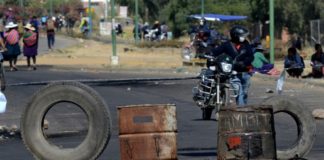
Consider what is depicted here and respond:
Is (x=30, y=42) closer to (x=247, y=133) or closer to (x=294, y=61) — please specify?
(x=294, y=61)

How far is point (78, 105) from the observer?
1024 cm

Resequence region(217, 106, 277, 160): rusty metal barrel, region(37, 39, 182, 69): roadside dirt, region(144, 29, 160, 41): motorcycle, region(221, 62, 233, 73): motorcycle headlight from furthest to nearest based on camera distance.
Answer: region(144, 29, 160, 41): motorcycle < region(37, 39, 182, 69): roadside dirt < region(221, 62, 233, 73): motorcycle headlight < region(217, 106, 277, 160): rusty metal barrel

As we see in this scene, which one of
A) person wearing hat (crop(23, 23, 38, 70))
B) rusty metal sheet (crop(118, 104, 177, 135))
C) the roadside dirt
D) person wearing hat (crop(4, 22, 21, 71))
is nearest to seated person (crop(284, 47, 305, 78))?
the roadside dirt

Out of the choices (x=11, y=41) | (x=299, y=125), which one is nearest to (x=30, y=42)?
(x=11, y=41)

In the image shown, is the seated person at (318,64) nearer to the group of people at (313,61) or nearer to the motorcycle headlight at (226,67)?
the group of people at (313,61)

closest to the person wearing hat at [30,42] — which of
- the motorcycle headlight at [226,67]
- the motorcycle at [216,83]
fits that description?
the motorcycle at [216,83]

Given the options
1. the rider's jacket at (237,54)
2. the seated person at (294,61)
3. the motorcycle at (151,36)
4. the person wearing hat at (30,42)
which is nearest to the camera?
the rider's jacket at (237,54)

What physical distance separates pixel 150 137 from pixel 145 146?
0.11m

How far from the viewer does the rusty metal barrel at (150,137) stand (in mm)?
9984

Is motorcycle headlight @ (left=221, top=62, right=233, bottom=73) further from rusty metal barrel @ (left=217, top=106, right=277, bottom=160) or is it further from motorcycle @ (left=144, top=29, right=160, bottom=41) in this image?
motorcycle @ (left=144, top=29, right=160, bottom=41)

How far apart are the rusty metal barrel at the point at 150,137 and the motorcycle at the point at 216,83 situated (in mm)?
4028

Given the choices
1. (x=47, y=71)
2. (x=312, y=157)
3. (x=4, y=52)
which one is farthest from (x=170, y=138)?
(x=47, y=71)

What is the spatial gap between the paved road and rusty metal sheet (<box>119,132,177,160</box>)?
1843mm

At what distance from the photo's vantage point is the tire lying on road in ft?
33.3
